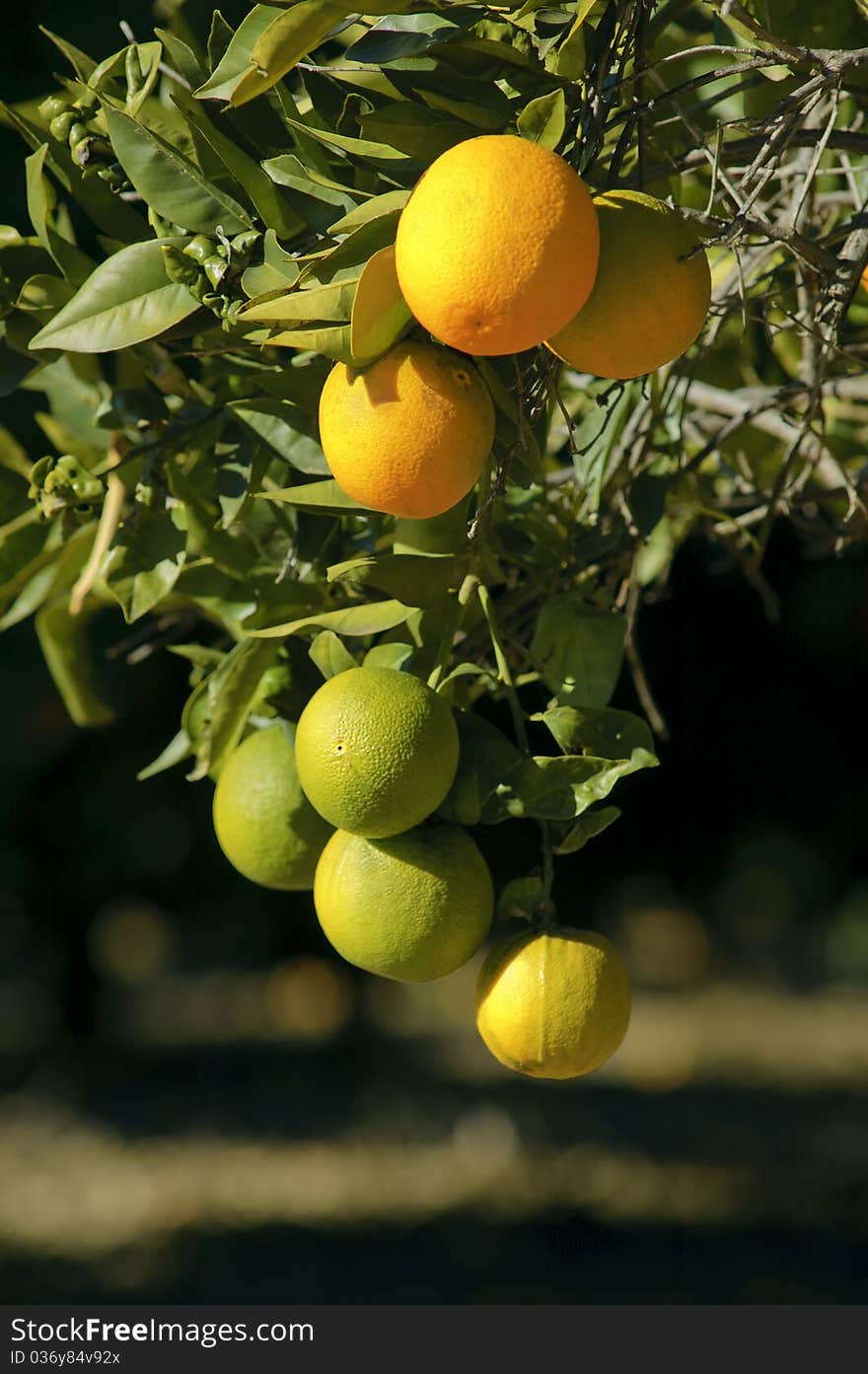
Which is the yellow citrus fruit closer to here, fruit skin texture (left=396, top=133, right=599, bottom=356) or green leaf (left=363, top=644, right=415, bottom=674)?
green leaf (left=363, top=644, right=415, bottom=674)

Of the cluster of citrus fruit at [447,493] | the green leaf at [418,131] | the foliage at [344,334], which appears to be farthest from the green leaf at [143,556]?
the green leaf at [418,131]

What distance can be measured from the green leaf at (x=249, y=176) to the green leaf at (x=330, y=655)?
0.72ft

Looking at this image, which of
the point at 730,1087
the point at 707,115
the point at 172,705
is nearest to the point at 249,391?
the point at 707,115

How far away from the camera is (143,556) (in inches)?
34.8

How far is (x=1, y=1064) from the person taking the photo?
408cm

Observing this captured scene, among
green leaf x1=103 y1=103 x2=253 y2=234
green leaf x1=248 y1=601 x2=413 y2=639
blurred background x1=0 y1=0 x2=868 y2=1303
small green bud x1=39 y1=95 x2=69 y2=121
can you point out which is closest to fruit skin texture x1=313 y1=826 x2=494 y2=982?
green leaf x1=248 y1=601 x2=413 y2=639

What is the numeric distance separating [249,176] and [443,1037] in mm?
4136

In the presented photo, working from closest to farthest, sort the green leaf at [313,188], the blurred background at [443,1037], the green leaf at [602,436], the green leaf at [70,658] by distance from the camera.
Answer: the green leaf at [313,188], the green leaf at [602,436], the green leaf at [70,658], the blurred background at [443,1037]

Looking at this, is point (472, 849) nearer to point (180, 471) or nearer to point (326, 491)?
point (326, 491)

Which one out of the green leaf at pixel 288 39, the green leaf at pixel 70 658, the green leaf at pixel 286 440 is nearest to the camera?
the green leaf at pixel 288 39

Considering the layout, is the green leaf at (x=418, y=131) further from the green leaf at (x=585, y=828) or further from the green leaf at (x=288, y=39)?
the green leaf at (x=585, y=828)

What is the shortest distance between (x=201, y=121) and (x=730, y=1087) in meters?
3.84

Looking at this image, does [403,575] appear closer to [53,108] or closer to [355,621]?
[355,621]

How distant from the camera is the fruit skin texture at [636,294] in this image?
2.02ft
